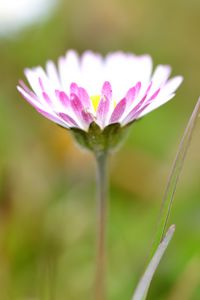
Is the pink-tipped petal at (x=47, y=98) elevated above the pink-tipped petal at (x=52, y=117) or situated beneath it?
elevated above

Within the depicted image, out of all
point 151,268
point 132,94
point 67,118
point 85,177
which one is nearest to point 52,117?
point 67,118

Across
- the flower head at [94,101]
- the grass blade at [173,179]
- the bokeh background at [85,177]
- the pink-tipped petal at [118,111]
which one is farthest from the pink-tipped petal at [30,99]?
the bokeh background at [85,177]

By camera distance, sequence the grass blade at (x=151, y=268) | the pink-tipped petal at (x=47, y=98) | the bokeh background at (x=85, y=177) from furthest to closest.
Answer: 1. the bokeh background at (x=85, y=177)
2. the pink-tipped petal at (x=47, y=98)
3. the grass blade at (x=151, y=268)

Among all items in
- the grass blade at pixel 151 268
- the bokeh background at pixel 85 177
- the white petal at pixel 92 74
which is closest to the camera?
the grass blade at pixel 151 268

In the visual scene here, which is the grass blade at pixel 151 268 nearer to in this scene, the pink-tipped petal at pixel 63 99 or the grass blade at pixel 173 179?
the grass blade at pixel 173 179

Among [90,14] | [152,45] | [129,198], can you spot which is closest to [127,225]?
[129,198]

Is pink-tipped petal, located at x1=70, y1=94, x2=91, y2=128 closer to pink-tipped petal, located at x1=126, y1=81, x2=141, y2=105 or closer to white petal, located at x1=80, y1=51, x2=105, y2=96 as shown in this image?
pink-tipped petal, located at x1=126, y1=81, x2=141, y2=105

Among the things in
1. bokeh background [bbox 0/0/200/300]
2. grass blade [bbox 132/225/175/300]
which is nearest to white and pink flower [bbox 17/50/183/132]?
grass blade [bbox 132/225/175/300]
